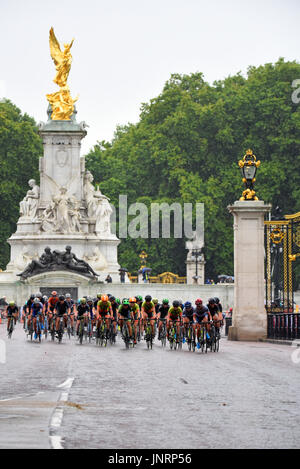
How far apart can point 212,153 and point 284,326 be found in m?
46.8

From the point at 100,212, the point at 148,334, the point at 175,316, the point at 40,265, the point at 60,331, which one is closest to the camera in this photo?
the point at 175,316

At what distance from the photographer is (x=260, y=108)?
75.8m

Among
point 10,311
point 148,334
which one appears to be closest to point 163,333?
point 148,334

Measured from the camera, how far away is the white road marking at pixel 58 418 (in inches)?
401

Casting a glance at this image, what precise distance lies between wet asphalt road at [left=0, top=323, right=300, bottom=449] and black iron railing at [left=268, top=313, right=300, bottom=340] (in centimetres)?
556

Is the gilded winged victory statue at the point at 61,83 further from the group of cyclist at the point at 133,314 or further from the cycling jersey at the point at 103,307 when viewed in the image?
the cycling jersey at the point at 103,307

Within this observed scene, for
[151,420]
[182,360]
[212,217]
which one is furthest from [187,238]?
[151,420]

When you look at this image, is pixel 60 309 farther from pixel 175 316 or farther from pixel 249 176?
pixel 249 176

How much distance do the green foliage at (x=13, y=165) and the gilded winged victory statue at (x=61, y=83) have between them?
1130 centimetres

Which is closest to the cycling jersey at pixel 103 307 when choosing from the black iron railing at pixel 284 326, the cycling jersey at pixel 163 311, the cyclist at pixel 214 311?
the cycling jersey at pixel 163 311

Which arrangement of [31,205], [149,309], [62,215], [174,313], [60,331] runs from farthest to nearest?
1. [31,205]
2. [62,215]
3. [60,331]
4. [149,309]
5. [174,313]

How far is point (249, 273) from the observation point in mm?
32844
